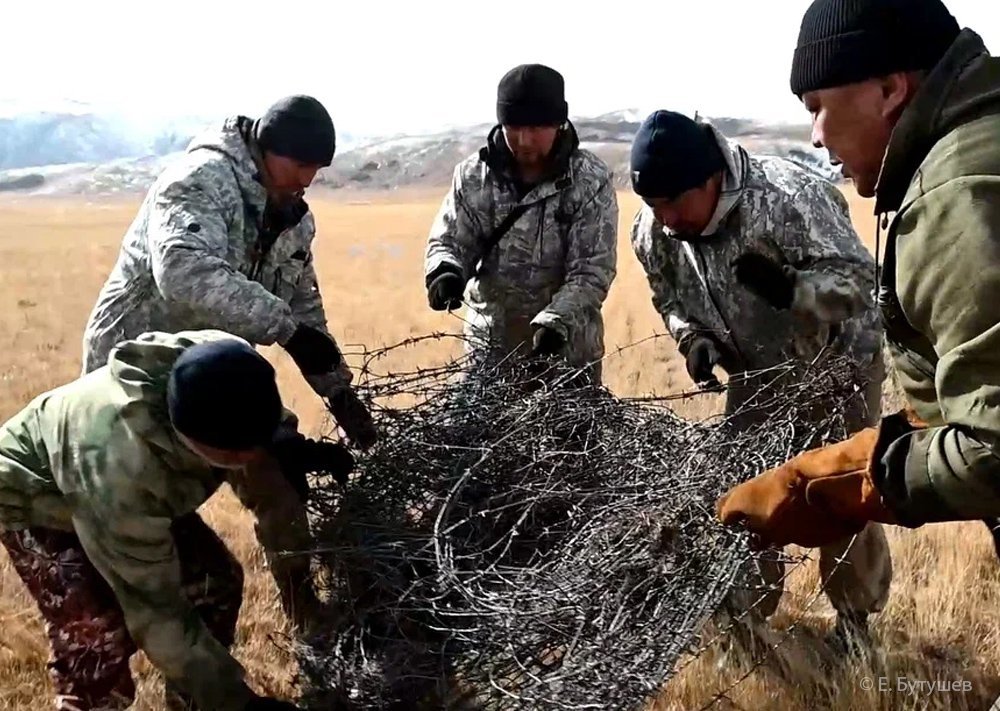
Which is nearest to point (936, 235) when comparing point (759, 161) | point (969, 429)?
point (969, 429)

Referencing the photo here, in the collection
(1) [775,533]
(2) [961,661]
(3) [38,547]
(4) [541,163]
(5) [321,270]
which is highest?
(4) [541,163]

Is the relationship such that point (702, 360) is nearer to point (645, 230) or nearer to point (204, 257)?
point (645, 230)

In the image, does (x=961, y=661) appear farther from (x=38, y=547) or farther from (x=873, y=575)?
(x=38, y=547)

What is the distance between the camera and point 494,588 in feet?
7.91

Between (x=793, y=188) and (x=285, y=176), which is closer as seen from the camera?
(x=793, y=188)

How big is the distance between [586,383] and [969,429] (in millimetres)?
2085

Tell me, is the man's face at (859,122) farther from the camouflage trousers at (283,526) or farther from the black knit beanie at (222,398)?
the camouflage trousers at (283,526)

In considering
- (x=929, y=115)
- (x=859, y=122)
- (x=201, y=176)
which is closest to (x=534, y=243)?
(x=201, y=176)

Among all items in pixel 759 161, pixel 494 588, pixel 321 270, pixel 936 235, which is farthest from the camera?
pixel 321 270

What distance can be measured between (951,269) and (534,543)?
1461 mm

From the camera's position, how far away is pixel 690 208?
9.83ft

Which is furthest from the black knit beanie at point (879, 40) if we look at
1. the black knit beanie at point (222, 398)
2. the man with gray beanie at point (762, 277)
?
the black knit beanie at point (222, 398)

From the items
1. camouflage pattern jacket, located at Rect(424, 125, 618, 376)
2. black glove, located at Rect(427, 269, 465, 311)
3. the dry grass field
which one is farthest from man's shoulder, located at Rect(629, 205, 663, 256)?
the dry grass field

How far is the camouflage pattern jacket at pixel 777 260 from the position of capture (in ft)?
9.69
